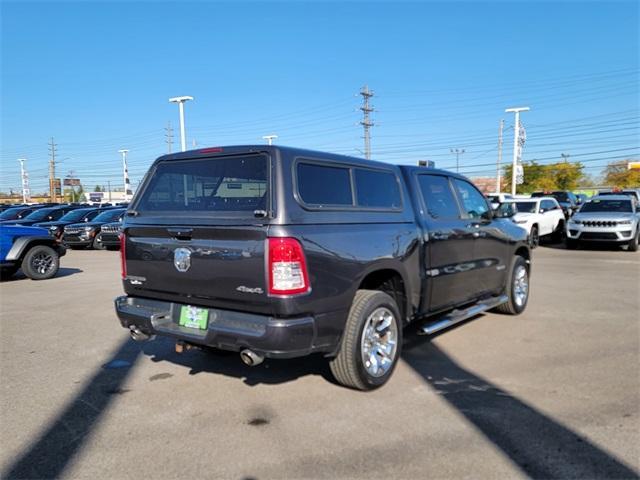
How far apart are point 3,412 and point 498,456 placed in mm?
3618

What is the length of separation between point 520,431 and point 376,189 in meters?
2.34

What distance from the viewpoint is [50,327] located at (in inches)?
263

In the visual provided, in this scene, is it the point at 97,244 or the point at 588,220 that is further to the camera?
the point at 97,244

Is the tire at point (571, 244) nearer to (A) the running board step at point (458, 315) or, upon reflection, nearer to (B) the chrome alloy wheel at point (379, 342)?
(A) the running board step at point (458, 315)

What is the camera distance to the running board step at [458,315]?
4973 millimetres

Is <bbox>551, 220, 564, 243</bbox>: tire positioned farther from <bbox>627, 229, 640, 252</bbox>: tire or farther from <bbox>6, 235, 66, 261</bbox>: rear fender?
<bbox>6, 235, 66, 261</bbox>: rear fender

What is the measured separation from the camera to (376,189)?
477 centimetres

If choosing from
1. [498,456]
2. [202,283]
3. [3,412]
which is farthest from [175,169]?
[498,456]

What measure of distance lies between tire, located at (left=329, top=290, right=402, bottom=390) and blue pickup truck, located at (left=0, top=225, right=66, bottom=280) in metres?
9.25

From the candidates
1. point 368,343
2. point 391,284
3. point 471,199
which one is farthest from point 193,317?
point 471,199

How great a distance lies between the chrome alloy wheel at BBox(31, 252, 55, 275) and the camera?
11.1 meters

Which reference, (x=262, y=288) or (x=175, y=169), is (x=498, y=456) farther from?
(x=175, y=169)

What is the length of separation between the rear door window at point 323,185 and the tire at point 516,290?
344cm

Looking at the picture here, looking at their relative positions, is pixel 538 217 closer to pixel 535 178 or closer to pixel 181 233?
pixel 181 233
